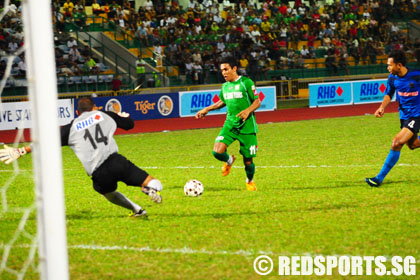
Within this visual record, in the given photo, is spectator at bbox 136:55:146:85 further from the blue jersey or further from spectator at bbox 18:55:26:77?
the blue jersey

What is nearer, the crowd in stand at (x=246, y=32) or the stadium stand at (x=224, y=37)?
the stadium stand at (x=224, y=37)

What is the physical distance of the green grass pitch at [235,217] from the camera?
5664 millimetres

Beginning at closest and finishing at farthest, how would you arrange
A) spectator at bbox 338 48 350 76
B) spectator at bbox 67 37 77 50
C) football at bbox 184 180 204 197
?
football at bbox 184 180 204 197 < spectator at bbox 67 37 77 50 < spectator at bbox 338 48 350 76

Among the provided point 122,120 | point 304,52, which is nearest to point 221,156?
point 122,120

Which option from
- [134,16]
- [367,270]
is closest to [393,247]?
[367,270]

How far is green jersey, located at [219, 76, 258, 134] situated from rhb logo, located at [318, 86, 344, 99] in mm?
18991

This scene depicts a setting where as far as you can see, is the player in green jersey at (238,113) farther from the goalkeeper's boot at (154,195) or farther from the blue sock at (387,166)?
the goalkeeper's boot at (154,195)

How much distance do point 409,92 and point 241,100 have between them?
2.56 metres

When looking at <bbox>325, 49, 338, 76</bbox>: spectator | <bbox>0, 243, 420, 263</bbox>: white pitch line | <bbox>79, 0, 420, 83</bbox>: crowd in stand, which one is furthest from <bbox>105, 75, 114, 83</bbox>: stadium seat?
<bbox>0, 243, 420, 263</bbox>: white pitch line

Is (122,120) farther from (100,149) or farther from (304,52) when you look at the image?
(304,52)

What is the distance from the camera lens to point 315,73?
32.9 metres

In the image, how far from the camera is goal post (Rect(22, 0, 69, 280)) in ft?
13.4

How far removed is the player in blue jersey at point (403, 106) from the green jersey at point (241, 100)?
6.52 feet

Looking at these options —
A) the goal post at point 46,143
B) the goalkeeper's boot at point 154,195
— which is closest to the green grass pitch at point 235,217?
the goalkeeper's boot at point 154,195
